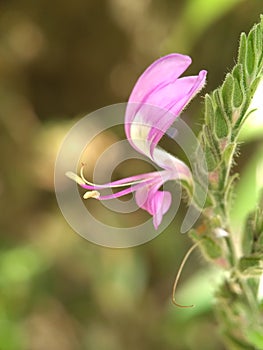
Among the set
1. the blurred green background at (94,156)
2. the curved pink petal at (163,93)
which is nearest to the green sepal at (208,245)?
the curved pink petal at (163,93)

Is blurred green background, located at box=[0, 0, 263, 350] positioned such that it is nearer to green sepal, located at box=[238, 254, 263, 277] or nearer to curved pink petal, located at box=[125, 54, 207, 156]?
green sepal, located at box=[238, 254, 263, 277]

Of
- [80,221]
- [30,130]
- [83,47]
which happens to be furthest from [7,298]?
[83,47]

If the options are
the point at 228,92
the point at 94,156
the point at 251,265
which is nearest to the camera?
the point at 228,92

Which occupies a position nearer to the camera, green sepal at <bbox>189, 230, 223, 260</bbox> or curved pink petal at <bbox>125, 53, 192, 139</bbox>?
curved pink petal at <bbox>125, 53, 192, 139</bbox>

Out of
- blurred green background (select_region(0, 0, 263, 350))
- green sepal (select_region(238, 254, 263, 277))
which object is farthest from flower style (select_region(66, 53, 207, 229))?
blurred green background (select_region(0, 0, 263, 350))

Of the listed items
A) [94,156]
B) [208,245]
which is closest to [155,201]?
[208,245]

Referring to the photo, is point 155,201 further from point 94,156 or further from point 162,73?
point 94,156
